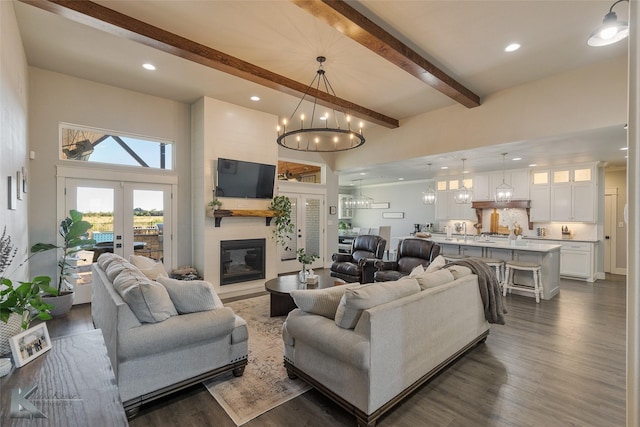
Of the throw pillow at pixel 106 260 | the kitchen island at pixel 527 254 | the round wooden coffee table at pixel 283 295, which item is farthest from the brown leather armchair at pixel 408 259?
the throw pillow at pixel 106 260

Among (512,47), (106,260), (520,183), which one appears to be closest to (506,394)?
(512,47)

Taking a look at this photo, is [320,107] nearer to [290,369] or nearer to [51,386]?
[290,369]

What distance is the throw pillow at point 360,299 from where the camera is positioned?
6.86 feet

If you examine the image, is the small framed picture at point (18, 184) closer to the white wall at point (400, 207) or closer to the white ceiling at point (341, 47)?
the white ceiling at point (341, 47)

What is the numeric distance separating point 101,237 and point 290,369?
400 centimetres

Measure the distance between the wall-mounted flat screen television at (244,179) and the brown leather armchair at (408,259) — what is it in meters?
2.59

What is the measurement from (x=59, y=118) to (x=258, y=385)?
4.72 m

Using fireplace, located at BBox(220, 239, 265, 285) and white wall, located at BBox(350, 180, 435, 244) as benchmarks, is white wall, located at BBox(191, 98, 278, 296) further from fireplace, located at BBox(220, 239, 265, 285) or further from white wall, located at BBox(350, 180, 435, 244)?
white wall, located at BBox(350, 180, 435, 244)

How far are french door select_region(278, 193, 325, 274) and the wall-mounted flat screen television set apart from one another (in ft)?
4.14

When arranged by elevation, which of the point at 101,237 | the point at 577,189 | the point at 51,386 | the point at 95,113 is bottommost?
the point at 51,386

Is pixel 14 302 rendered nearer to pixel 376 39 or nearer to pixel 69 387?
pixel 69 387

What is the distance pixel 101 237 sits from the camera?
4.80 meters

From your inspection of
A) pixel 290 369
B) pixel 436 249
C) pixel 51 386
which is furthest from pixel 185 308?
pixel 436 249

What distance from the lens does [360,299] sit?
6.84ft
